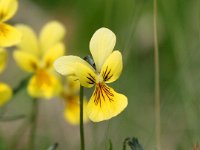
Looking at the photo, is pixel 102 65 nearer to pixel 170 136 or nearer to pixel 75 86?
pixel 75 86

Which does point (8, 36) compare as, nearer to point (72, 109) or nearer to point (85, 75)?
point (85, 75)

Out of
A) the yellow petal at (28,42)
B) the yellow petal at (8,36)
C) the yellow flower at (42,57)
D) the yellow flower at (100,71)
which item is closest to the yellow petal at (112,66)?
the yellow flower at (100,71)

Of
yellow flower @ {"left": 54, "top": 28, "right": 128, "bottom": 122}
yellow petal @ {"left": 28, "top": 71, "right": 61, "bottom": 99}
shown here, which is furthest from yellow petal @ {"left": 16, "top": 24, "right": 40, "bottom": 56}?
yellow flower @ {"left": 54, "top": 28, "right": 128, "bottom": 122}

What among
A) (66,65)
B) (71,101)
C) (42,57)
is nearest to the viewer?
(66,65)

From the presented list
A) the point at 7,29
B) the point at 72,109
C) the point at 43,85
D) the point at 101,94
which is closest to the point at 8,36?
the point at 7,29

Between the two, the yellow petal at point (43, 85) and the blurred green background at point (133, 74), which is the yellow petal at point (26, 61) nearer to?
the yellow petal at point (43, 85)

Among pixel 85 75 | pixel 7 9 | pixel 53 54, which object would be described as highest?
pixel 7 9

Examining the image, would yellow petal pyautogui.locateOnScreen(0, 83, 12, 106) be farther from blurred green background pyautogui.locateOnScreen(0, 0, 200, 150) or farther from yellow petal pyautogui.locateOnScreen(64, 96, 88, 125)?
yellow petal pyautogui.locateOnScreen(64, 96, 88, 125)
